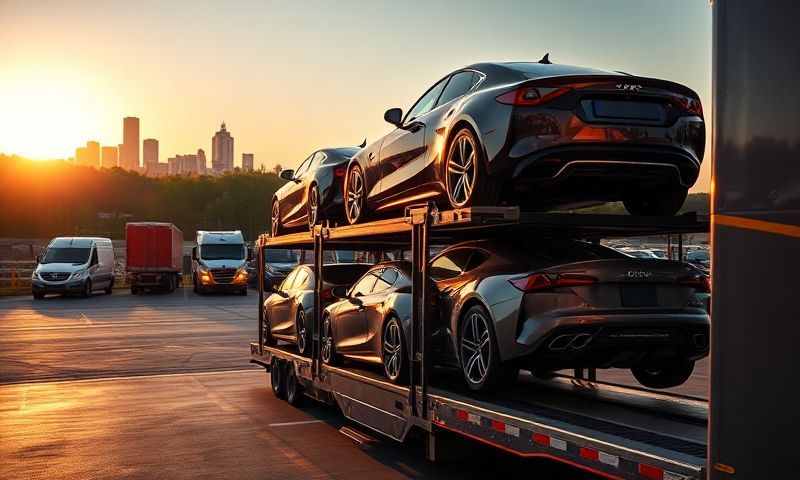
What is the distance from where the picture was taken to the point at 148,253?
132 ft

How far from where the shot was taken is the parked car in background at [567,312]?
22.2 feet

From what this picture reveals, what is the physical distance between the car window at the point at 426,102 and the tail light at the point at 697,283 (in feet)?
9.92

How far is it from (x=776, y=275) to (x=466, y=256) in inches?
178

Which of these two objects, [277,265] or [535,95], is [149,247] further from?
[535,95]

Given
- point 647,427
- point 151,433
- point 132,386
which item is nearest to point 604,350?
point 647,427

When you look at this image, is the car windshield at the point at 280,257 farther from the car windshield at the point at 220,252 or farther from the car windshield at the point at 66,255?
the car windshield at the point at 66,255

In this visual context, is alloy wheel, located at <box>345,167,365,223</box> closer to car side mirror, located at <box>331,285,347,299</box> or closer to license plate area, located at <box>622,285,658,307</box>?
car side mirror, located at <box>331,285,347,299</box>

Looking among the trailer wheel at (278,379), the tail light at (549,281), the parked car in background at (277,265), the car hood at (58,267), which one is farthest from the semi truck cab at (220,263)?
the tail light at (549,281)

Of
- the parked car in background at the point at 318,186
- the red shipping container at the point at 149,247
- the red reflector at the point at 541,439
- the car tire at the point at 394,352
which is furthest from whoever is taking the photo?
the red shipping container at the point at 149,247

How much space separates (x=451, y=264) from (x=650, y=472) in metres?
3.68

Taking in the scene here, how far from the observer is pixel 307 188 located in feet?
40.3

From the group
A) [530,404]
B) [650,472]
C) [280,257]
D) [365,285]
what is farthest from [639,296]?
[280,257]

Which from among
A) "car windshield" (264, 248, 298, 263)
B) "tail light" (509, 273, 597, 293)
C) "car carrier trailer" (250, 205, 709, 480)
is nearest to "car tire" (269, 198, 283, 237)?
"car carrier trailer" (250, 205, 709, 480)

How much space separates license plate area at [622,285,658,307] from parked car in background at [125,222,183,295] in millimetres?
35297
